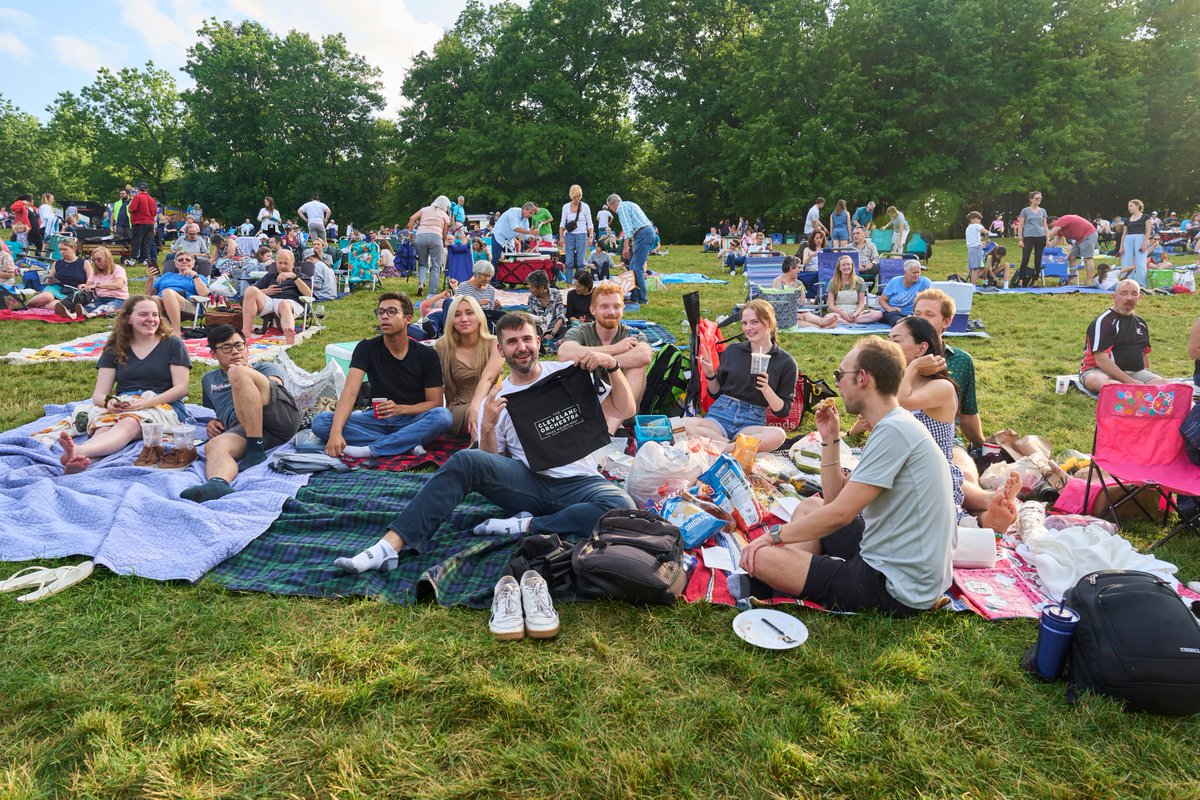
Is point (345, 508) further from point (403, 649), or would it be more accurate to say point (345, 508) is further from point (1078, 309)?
point (1078, 309)

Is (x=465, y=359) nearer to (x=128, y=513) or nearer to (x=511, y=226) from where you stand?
(x=128, y=513)

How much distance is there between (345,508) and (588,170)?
1301 inches

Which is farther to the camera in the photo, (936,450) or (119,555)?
(119,555)

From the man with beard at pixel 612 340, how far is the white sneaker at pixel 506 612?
8.39 ft

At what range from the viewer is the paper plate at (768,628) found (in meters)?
2.87

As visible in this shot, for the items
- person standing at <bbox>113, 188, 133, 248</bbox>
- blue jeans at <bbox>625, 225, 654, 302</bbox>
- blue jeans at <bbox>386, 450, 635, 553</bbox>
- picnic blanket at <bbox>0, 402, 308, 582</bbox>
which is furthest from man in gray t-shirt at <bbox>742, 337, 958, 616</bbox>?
person standing at <bbox>113, 188, 133, 248</bbox>

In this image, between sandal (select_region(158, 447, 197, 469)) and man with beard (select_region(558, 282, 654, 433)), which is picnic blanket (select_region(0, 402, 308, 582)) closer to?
sandal (select_region(158, 447, 197, 469))

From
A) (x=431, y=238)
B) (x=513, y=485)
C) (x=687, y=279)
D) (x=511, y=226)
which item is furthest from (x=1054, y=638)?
(x=687, y=279)

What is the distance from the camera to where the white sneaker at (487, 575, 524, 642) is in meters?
2.91

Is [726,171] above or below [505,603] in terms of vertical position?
above

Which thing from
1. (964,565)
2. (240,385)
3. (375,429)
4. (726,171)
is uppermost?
(726,171)

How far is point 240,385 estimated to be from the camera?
4766 mm

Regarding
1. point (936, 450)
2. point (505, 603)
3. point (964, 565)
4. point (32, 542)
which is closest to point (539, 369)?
point (505, 603)

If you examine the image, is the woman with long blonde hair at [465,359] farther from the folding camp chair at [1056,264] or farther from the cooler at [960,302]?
the folding camp chair at [1056,264]
